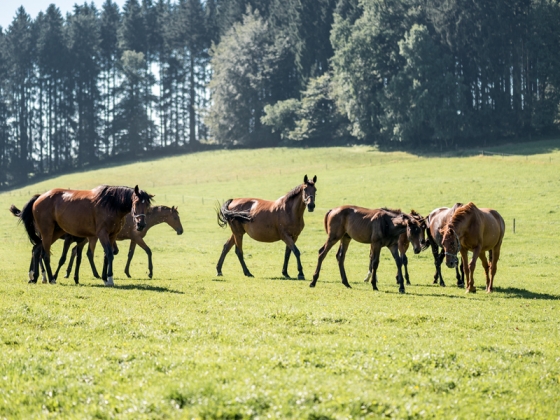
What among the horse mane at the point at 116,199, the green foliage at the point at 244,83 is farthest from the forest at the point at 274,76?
the horse mane at the point at 116,199

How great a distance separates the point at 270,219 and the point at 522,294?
25.7 feet

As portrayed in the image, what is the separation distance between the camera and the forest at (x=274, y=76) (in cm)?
7594

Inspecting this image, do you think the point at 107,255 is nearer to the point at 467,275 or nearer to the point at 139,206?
the point at 139,206

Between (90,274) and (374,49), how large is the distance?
62.8 metres

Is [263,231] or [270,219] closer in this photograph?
[270,219]

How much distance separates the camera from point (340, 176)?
196ft

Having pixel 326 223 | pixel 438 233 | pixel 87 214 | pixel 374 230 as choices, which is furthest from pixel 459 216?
pixel 87 214

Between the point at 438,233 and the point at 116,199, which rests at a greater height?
the point at 116,199

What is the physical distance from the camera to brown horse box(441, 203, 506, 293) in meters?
18.2

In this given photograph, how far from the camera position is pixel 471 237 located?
61.4 ft

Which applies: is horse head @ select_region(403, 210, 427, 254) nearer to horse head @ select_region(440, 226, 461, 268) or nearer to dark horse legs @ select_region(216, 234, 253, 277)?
horse head @ select_region(440, 226, 461, 268)

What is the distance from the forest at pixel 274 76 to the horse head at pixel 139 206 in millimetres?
60266

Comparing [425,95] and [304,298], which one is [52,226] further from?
[425,95]

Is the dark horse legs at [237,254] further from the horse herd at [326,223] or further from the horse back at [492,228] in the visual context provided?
the horse back at [492,228]
